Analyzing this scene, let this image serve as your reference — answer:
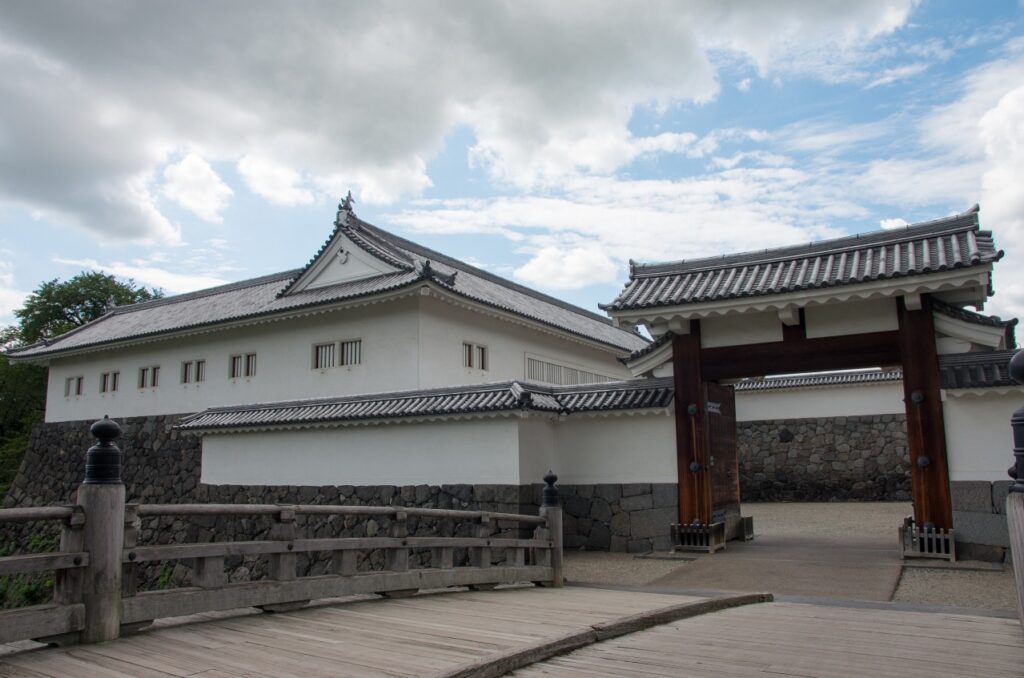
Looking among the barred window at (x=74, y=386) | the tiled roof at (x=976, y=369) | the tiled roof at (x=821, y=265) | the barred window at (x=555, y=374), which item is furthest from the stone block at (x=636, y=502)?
the barred window at (x=74, y=386)

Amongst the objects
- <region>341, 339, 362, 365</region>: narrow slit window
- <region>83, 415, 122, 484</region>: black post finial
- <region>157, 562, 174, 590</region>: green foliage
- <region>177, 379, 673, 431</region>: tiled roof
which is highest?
<region>341, 339, 362, 365</region>: narrow slit window

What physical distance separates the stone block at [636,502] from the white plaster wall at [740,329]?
9.14 ft

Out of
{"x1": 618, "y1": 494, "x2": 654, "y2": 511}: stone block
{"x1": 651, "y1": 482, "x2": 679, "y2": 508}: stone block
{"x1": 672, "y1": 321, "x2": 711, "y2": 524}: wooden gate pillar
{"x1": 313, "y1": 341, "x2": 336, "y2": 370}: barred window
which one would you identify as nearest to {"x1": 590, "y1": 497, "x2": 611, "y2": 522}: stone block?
{"x1": 618, "y1": 494, "x2": 654, "y2": 511}: stone block

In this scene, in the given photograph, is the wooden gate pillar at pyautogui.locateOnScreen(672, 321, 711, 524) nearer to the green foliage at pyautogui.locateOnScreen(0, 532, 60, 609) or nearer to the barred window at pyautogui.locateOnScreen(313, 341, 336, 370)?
the barred window at pyautogui.locateOnScreen(313, 341, 336, 370)

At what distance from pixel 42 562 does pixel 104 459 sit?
0.72 meters

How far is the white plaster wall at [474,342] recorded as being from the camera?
17.2 metres

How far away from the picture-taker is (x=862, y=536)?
14133mm

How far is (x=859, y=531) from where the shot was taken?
15000 mm

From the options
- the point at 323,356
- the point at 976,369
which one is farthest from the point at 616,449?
the point at 323,356

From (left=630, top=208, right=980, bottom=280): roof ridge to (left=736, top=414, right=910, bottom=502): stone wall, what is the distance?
30.2ft

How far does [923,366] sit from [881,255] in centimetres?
192

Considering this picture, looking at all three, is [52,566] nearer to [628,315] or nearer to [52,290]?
[628,315]

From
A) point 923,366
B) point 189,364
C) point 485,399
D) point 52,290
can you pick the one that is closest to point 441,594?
point 485,399

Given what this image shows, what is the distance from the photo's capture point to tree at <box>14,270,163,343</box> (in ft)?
128
